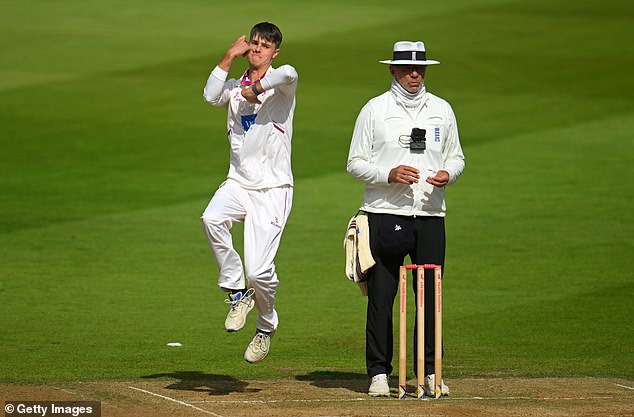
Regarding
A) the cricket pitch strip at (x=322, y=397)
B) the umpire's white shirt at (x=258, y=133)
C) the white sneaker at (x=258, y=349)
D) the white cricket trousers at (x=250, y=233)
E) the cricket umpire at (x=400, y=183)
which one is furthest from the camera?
the white sneaker at (x=258, y=349)

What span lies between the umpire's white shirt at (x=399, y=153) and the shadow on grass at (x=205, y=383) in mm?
1633

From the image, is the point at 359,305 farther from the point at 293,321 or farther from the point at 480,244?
the point at 480,244

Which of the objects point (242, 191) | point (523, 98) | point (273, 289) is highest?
point (523, 98)

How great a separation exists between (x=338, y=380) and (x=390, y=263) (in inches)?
45.0

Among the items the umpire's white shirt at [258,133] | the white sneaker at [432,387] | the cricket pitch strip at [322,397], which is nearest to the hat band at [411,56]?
the umpire's white shirt at [258,133]

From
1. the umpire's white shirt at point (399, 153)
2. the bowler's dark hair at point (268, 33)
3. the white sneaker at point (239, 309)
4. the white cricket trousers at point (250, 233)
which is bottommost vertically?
the white sneaker at point (239, 309)

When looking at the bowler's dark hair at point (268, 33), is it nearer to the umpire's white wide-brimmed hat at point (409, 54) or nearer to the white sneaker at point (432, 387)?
the umpire's white wide-brimmed hat at point (409, 54)

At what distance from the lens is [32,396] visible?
29.6 ft

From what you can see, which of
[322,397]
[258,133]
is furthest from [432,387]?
[258,133]

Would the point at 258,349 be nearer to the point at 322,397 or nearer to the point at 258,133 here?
the point at 322,397

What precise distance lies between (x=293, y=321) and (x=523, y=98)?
15261 mm

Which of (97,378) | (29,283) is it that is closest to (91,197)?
(29,283)

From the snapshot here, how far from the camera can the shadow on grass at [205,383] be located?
9539 millimetres

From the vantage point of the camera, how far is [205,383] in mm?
9867
